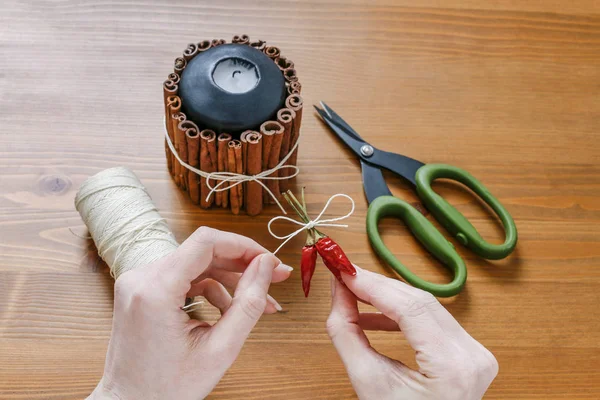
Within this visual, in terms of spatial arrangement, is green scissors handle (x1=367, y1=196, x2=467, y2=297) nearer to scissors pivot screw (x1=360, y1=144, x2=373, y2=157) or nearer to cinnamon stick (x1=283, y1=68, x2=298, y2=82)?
scissors pivot screw (x1=360, y1=144, x2=373, y2=157)

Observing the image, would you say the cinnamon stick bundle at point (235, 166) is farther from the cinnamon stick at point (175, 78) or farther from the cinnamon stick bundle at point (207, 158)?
the cinnamon stick at point (175, 78)

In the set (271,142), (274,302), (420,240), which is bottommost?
(274,302)

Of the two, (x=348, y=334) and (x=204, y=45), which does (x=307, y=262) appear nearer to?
(x=348, y=334)

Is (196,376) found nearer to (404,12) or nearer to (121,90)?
(121,90)

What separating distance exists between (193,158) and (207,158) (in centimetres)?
3

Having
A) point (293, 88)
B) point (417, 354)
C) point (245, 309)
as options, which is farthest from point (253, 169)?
point (417, 354)

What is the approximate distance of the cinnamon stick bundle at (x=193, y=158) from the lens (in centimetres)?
81

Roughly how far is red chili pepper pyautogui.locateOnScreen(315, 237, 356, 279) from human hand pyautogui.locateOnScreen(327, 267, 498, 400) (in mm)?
23

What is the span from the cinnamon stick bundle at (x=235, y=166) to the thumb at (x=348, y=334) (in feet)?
0.75

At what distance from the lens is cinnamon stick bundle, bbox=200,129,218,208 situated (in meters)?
0.81

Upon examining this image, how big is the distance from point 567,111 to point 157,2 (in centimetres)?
81

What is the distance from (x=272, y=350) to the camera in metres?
0.84

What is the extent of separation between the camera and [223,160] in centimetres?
84

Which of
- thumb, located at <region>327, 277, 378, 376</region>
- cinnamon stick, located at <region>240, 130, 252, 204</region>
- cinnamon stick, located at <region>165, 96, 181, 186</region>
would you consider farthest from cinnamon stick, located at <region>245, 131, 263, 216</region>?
thumb, located at <region>327, 277, 378, 376</region>
